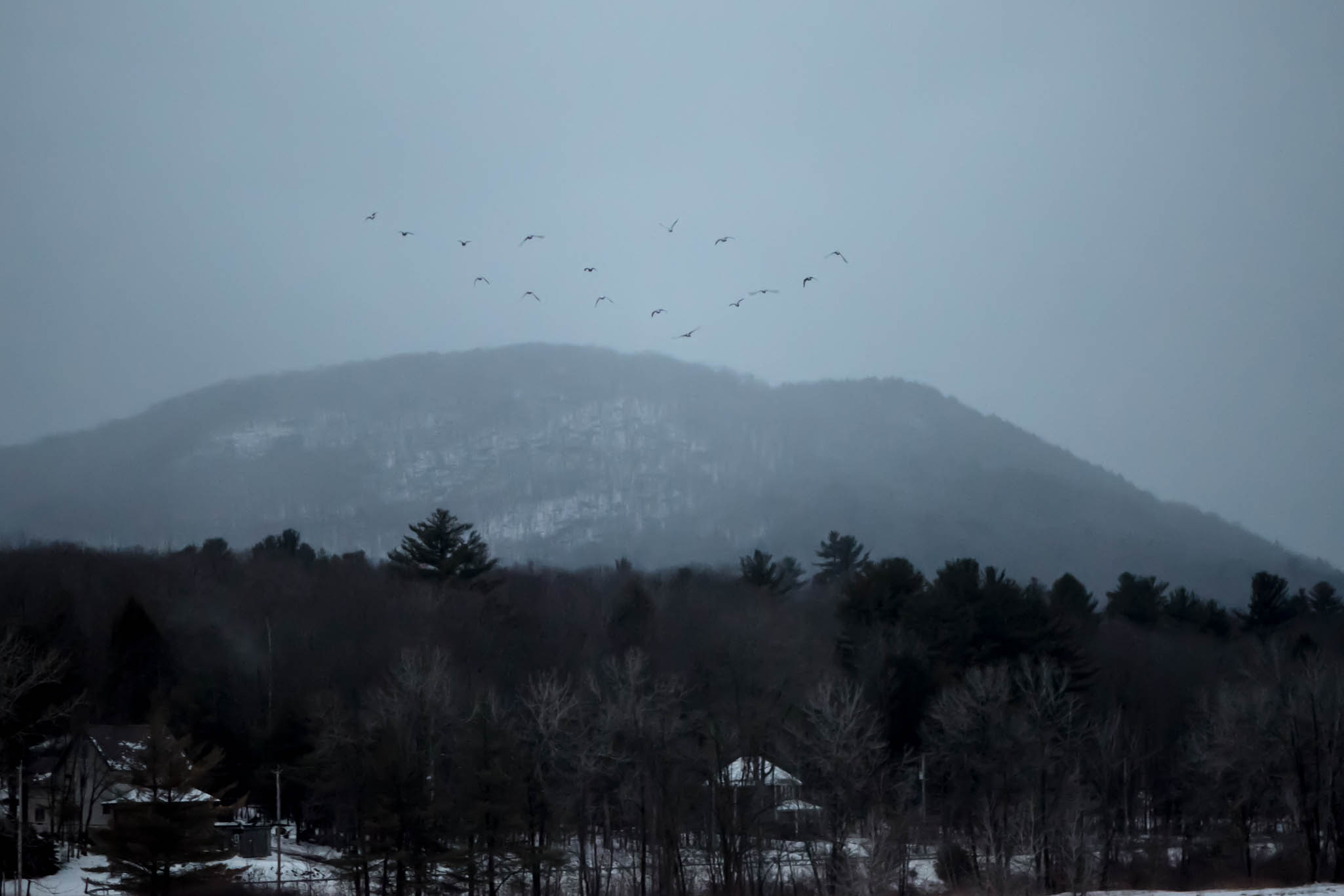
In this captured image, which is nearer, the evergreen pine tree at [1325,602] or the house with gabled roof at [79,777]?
the house with gabled roof at [79,777]

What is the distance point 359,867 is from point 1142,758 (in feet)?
129

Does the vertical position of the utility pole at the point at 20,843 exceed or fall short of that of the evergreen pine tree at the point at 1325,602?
it falls short

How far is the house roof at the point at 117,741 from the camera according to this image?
51531 millimetres

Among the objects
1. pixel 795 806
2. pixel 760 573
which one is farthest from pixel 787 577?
pixel 795 806

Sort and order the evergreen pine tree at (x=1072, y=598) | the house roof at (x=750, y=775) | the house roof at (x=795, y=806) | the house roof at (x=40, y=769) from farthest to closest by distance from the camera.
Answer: the evergreen pine tree at (x=1072, y=598), the house roof at (x=795, y=806), the house roof at (x=750, y=775), the house roof at (x=40, y=769)

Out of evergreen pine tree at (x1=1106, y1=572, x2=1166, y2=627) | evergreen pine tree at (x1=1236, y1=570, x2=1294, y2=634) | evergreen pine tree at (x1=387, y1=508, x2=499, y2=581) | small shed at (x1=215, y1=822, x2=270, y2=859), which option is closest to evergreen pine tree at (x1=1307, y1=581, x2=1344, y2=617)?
evergreen pine tree at (x1=1236, y1=570, x2=1294, y2=634)

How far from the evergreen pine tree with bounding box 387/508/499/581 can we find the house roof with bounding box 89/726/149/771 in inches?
1061

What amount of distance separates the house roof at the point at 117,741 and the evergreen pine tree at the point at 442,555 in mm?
26940

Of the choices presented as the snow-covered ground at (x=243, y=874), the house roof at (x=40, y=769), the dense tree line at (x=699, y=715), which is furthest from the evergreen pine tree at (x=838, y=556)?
the house roof at (x=40, y=769)

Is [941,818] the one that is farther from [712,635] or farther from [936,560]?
[936,560]

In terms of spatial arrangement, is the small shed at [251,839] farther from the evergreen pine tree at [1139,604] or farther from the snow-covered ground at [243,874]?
the evergreen pine tree at [1139,604]

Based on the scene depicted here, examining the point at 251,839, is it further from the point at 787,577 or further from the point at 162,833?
the point at 787,577

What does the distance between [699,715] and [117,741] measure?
25.8 meters

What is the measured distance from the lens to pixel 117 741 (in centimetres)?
5350
